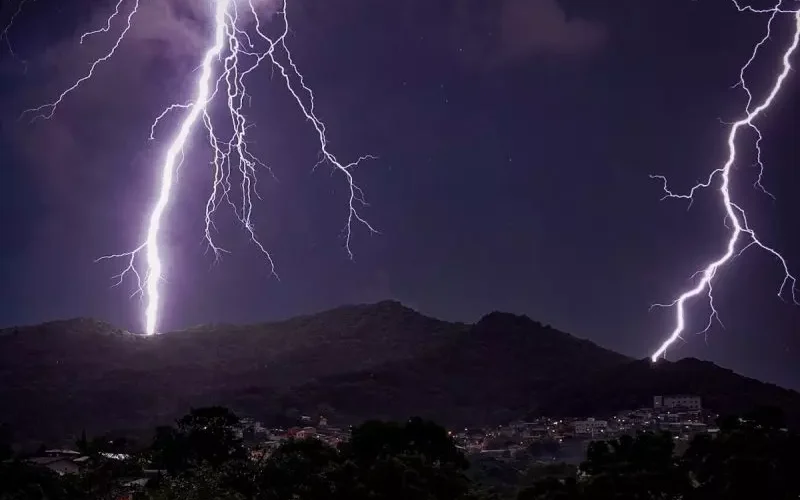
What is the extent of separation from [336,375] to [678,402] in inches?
1942

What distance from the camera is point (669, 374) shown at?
9412cm

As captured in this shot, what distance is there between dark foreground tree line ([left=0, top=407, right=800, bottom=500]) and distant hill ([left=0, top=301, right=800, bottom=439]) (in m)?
59.1

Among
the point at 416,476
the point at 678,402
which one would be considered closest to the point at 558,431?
the point at 678,402

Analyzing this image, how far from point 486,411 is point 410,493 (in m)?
87.1

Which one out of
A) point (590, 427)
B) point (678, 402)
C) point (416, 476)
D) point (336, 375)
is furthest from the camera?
point (336, 375)

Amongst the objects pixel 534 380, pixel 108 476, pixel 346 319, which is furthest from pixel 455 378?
pixel 108 476

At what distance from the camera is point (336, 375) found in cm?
11625

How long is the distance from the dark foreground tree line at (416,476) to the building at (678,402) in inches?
2333

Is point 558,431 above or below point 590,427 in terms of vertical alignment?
below

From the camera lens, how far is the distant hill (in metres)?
92.4

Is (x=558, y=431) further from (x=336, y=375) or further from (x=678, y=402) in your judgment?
(x=336, y=375)

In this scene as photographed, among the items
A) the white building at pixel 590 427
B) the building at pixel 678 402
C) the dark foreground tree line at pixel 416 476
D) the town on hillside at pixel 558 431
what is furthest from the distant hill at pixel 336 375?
the dark foreground tree line at pixel 416 476

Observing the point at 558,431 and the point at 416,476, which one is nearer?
the point at 416,476

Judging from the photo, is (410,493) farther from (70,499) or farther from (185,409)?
(185,409)
